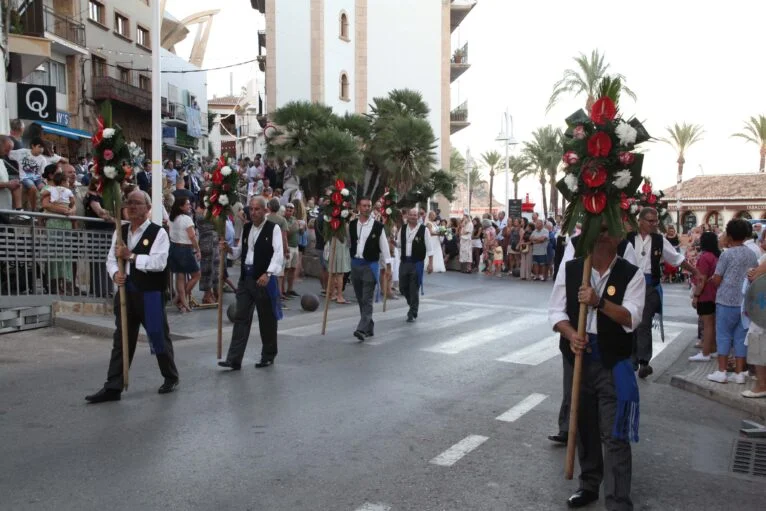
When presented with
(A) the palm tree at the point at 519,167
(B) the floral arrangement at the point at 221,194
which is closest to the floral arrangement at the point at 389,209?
(B) the floral arrangement at the point at 221,194

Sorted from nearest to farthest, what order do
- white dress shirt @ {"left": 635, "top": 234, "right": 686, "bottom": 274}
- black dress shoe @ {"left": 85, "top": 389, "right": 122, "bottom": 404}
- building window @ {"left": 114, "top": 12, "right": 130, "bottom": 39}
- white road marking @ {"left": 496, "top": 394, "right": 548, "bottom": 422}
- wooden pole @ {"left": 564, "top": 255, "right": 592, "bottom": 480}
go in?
wooden pole @ {"left": 564, "top": 255, "right": 592, "bottom": 480} → white road marking @ {"left": 496, "top": 394, "right": 548, "bottom": 422} → black dress shoe @ {"left": 85, "top": 389, "right": 122, "bottom": 404} → white dress shirt @ {"left": 635, "top": 234, "right": 686, "bottom": 274} → building window @ {"left": 114, "top": 12, "right": 130, "bottom": 39}

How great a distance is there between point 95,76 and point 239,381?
34.7m

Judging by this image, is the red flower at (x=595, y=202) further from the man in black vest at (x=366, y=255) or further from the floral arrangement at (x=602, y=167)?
the man in black vest at (x=366, y=255)

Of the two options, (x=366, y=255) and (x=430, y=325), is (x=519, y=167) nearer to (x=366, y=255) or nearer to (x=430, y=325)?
(x=430, y=325)

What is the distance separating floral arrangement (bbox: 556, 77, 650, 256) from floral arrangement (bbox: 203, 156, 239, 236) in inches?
225

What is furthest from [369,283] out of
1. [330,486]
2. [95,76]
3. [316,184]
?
[95,76]

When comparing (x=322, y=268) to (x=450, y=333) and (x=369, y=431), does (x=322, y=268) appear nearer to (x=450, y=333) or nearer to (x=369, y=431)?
(x=450, y=333)

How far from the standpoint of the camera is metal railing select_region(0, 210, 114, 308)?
10.5 meters

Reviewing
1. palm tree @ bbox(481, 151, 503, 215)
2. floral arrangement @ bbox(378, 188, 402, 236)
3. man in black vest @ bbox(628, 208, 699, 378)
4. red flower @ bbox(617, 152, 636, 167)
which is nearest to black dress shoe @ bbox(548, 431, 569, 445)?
red flower @ bbox(617, 152, 636, 167)

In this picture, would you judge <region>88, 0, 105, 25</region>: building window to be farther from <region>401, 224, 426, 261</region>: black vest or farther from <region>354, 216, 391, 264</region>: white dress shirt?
<region>354, 216, 391, 264</region>: white dress shirt

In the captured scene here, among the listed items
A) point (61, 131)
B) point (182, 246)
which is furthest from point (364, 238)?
point (61, 131)

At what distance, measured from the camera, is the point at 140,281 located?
7.11 m

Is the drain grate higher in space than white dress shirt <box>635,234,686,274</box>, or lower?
lower

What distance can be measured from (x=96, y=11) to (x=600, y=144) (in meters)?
39.5
